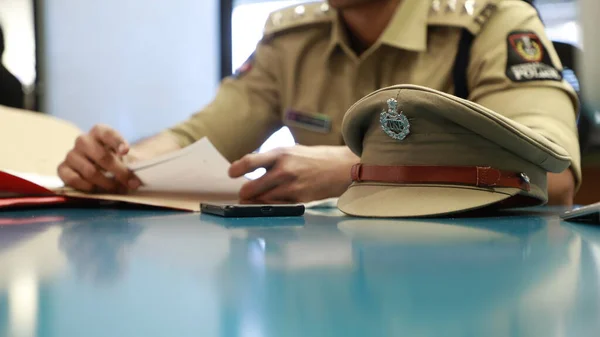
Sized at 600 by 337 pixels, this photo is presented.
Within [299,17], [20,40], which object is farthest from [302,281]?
[20,40]

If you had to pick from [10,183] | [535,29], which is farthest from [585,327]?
[535,29]

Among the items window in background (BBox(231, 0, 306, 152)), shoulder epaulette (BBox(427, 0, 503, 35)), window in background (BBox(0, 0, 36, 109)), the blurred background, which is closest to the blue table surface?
shoulder epaulette (BBox(427, 0, 503, 35))

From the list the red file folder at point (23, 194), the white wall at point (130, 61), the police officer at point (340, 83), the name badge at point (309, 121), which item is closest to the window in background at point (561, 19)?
the police officer at point (340, 83)

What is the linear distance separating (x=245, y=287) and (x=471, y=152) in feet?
1.03

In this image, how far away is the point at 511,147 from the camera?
467 mm

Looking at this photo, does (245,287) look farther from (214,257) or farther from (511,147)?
(511,147)

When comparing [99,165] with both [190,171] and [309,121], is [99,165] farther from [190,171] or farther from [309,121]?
[309,121]

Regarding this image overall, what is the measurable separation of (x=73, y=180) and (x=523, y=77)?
2.00 feet

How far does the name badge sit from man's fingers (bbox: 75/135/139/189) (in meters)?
0.37

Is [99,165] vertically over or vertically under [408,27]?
under

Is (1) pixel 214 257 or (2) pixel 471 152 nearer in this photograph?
(1) pixel 214 257

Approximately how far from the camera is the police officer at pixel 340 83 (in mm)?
Answer: 662

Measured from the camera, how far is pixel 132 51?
1819 millimetres

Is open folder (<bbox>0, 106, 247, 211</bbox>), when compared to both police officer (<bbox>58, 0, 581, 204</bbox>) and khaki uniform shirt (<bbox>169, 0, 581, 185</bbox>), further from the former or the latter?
khaki uniform shirt (<bbox>169, 0, 581, 185</bbox>)
